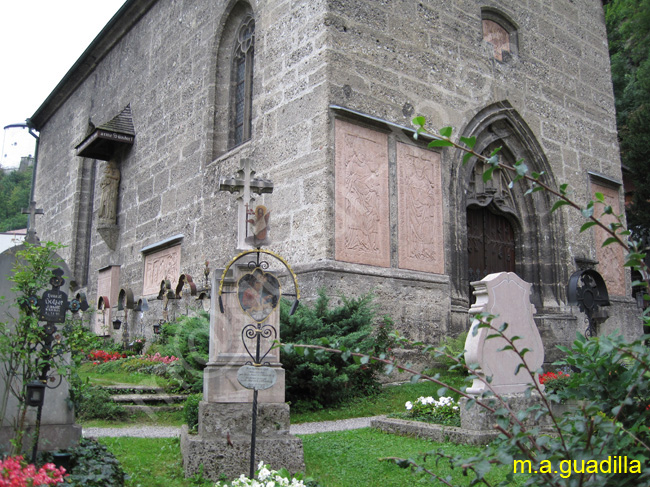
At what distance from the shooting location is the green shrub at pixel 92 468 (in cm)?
387

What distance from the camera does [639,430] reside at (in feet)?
7.13

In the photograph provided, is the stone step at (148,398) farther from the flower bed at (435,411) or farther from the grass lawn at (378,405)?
the flower bed at (435,411)

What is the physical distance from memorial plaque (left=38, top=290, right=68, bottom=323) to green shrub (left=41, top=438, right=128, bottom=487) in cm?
96

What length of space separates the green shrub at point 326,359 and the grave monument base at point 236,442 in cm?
188

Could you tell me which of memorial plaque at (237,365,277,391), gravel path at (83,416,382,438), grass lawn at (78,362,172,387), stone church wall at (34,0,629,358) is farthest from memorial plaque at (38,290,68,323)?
stone church wall at (34,0,629,358)

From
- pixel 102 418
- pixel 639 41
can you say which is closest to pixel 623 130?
pixel 639 41

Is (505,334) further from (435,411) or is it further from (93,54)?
(93,54)

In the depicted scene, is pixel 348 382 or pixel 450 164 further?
pixel 450 164

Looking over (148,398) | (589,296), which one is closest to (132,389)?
(148,398)

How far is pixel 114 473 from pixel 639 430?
3.34 m

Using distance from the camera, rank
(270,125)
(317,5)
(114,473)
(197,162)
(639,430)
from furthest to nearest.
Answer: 1. (197,162)
2. (270,125)
3. (317,5)
4. (114,473)
5. (639,430)

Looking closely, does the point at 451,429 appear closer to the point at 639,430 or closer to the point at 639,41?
the point at 639,430

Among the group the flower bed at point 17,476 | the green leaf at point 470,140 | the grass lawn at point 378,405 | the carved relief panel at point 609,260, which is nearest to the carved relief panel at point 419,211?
the grass lawn at point 378,405

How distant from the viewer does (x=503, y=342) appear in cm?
617
